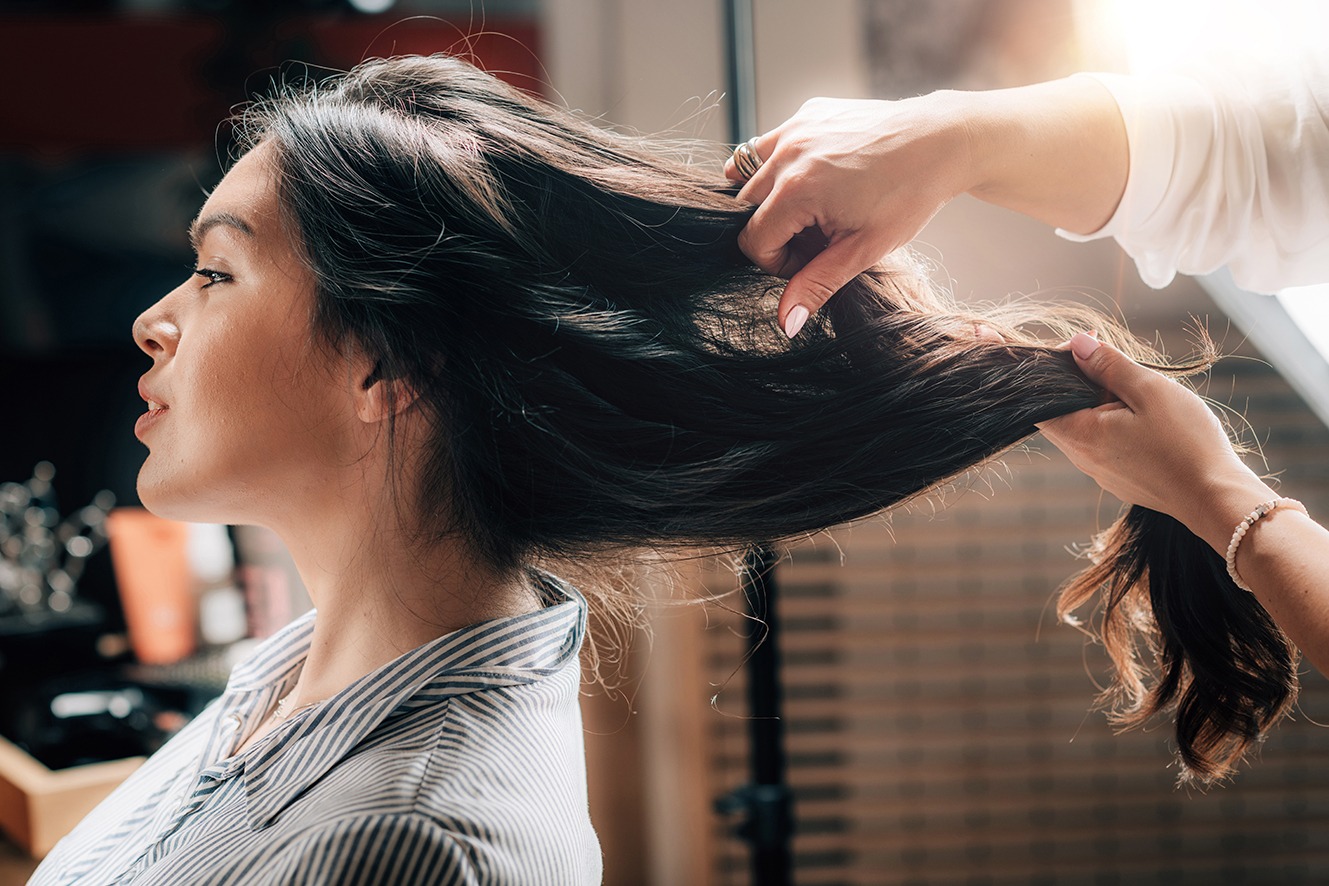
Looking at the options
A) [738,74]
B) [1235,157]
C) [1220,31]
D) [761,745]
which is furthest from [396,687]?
[738,74]

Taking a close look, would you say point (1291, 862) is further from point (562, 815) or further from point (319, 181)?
point (319, 181)

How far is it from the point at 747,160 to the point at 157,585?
2001 mm

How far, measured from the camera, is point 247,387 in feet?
2.84

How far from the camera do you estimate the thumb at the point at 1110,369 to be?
866mm

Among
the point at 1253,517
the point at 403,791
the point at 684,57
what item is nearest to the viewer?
the point at 403,791

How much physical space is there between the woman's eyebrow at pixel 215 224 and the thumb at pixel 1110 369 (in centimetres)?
72

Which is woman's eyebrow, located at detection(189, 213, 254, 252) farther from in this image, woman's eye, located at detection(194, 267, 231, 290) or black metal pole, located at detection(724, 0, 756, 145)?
black metal pole, located at detection(724, 0, 756, 145)

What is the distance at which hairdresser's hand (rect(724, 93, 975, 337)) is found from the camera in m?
0.82

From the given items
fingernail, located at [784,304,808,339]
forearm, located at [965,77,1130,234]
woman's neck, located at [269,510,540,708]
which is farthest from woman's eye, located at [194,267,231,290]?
forearm, located at [965,77,1130,234]

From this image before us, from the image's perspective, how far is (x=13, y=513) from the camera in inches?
95.5

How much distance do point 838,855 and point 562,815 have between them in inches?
86.0

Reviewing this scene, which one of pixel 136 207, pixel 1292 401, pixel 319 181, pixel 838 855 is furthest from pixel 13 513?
pixel 1292 401

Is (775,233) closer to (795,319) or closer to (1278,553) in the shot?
(795,319)

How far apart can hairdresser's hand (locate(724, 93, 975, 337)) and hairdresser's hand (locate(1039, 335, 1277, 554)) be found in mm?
206
